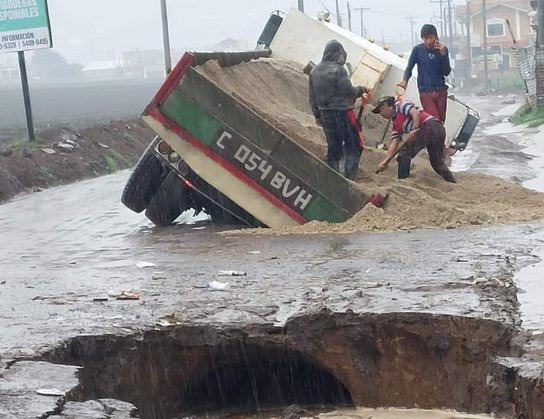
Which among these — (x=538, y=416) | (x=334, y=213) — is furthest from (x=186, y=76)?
(x=538, y=416)

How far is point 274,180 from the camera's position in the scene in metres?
10.1

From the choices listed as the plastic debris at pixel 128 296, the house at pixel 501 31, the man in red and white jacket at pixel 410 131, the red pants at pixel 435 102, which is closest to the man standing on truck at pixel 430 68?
the red pants at pixel 435 102

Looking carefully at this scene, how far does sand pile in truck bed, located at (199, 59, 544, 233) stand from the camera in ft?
32.7

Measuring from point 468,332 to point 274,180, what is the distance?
4429 mm

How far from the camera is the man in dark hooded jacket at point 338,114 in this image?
10688 millimetres

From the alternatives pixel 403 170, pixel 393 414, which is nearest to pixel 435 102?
pixel 403 170

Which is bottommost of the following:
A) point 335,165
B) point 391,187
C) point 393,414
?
point 393,414

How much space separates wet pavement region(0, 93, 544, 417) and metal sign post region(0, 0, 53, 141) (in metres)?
10.5

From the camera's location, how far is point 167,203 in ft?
39.0

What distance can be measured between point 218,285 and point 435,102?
570 centimetres

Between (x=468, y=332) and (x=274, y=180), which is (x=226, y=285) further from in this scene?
(x=274, y=180)

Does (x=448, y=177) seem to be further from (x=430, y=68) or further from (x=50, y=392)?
(x=50, y=392)

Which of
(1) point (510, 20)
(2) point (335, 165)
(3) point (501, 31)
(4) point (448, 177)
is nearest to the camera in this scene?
(2) point (335, 165)

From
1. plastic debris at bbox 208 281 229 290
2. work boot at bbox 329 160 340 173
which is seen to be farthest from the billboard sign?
plastic debris at bbox 208 281 229 290
